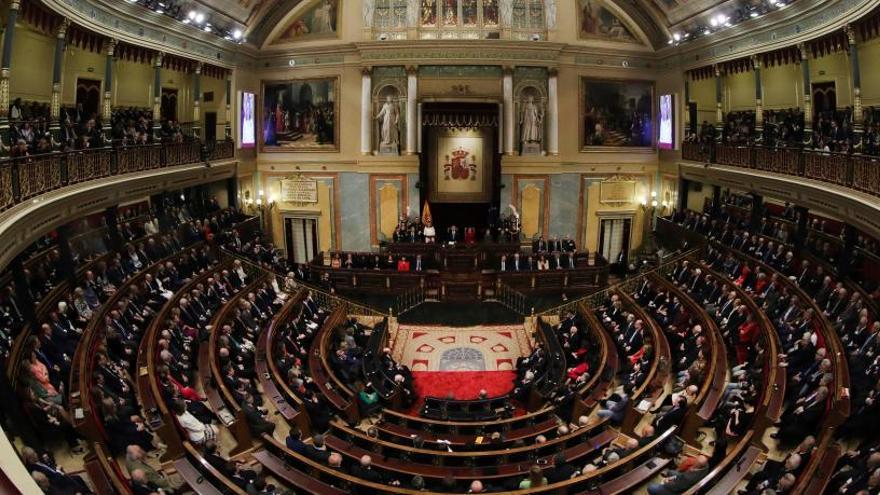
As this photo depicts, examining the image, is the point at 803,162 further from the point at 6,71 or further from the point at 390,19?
the point at 6,71

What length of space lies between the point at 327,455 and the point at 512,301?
1128cm

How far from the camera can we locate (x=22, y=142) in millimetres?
10977

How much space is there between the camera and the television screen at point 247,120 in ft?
76.9

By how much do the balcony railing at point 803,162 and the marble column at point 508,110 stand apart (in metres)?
6.75

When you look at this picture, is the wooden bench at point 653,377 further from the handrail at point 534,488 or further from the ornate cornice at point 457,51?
the ornate cornice at point 457,51

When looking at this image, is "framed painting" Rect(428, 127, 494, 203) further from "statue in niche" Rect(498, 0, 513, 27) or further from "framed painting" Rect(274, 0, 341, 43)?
"framed painting" Rect(274, 0, 341, 43)

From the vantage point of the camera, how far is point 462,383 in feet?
48.6

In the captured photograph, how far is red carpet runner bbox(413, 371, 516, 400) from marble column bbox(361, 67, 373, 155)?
1149cm

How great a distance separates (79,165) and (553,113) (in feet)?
55.5

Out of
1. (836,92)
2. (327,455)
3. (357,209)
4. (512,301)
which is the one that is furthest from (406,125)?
(327,455)

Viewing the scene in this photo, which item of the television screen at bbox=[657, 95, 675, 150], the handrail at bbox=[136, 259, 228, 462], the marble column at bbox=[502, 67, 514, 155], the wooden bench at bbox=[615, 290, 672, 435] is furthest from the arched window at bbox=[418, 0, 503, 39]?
the handrail at bbox=[136, 259, 228, 462]

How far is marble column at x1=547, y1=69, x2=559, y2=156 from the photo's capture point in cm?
2377

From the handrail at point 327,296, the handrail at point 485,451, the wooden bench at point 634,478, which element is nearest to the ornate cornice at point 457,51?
the handrail at point 327,296

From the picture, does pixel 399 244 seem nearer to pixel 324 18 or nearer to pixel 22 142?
pixel 324 18
